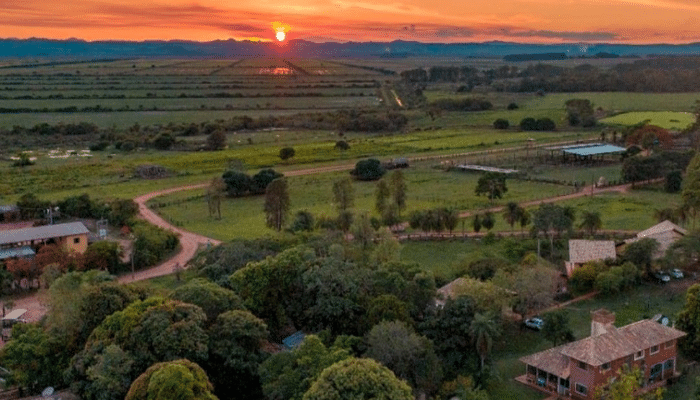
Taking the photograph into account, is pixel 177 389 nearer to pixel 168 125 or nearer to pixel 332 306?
pixel 332 306

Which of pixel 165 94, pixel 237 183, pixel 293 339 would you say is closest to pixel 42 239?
pixel 237 183

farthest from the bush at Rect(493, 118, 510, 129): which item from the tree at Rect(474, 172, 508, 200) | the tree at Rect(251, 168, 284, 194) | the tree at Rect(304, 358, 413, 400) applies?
the tree at Rect(304, 358, 413, 400)

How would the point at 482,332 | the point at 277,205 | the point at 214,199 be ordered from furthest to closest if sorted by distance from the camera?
the point at 214,199, the point at 277,205, the point at 482,332

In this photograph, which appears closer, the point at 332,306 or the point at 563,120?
the point at 332,306

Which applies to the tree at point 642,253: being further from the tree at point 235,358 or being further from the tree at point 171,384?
the tree at point 171,384

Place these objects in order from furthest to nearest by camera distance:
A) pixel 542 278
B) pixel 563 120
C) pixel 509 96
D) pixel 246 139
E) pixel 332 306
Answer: pixel 509 96, pixel 563 120, pixel 246 139, pixel 542 278, pixel 332 306

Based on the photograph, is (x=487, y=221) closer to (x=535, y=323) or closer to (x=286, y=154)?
(x=535, y=323)

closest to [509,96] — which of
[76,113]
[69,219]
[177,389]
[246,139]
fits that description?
[246,139]
